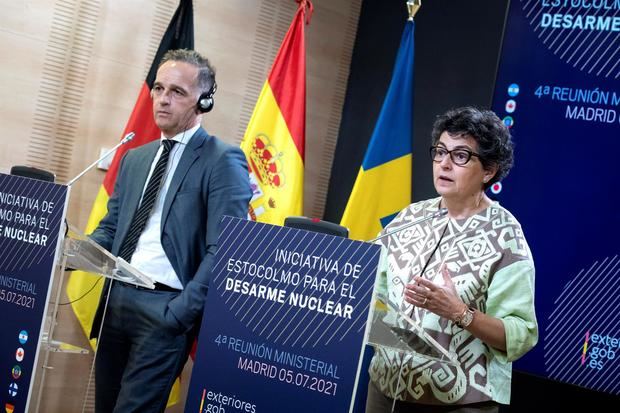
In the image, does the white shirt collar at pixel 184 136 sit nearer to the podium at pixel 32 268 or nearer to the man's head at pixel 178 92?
the man's head at pixel 178 92

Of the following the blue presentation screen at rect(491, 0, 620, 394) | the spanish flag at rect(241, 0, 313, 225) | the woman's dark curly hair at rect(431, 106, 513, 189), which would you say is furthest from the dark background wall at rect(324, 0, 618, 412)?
the woman's dark curly hair at rect(431, 106, 513, 189)

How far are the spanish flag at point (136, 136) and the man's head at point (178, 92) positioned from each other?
1248mm

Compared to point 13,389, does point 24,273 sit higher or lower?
higher

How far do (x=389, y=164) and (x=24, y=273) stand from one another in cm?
232

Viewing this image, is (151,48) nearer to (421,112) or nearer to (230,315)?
(421,112)

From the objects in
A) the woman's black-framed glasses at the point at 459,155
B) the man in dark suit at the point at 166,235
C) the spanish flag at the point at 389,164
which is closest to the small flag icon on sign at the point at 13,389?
the man in dark suit at the point at 166,235

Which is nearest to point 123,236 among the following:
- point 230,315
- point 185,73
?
point 185,73

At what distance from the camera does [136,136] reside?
15.1 feet

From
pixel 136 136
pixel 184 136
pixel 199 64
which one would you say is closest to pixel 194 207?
pixel 184 136

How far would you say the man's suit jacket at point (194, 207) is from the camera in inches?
120

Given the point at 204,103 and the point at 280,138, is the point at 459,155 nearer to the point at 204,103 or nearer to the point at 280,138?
the point at 204,103

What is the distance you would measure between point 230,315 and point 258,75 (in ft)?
10.2

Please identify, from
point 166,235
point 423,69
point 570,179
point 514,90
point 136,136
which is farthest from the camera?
point 423,69

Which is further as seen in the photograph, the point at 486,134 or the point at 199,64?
the point at 199,64
